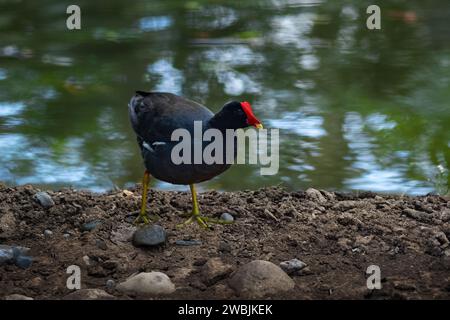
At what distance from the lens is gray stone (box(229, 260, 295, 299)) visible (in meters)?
3.24

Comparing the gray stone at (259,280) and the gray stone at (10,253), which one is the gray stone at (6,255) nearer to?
the gray stone at (10,253)

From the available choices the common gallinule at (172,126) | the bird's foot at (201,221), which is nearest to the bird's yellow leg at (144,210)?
the common gallinule at (172,126)

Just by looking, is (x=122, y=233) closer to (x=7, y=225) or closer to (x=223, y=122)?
(x=7, y=225)

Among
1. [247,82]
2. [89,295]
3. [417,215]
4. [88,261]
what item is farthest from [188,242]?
[247,82]

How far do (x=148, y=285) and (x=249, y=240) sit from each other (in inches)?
24.7

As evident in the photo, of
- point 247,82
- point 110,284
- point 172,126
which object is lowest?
point 110,284

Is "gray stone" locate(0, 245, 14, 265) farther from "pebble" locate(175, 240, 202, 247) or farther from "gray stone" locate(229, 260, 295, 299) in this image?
"gray stone" locate(229, 260, 295, 299)

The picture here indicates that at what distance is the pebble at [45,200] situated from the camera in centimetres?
405

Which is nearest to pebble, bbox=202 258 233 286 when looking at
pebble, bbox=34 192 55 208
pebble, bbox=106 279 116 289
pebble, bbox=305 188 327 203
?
pebble, bbox=106 279 116 289

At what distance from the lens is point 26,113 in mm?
6023

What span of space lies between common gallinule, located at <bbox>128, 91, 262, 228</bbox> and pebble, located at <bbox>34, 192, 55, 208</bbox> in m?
0.48

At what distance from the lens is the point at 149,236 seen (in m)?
3.65

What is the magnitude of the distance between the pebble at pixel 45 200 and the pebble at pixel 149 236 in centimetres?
60

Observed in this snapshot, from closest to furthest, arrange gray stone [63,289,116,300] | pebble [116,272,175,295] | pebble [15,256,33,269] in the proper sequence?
1. gray stone [63,289,116,300]
2. pebble [116,272,175,295]
3. pebble [15,256,33,269]
